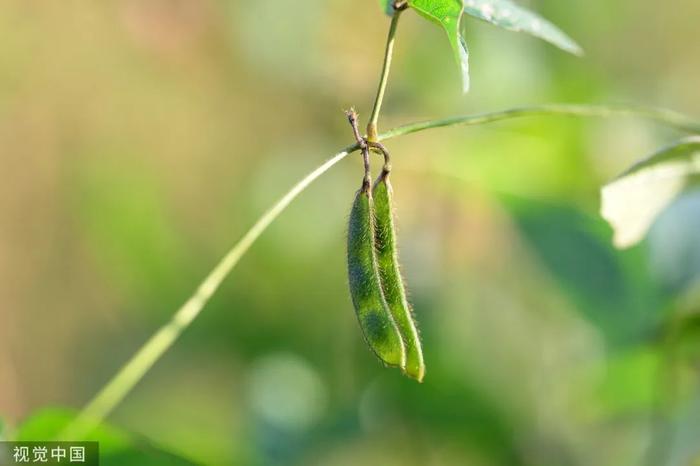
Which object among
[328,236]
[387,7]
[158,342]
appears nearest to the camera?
[158,342]

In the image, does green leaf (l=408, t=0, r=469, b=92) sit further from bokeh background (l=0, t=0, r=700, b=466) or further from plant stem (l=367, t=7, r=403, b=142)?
bokeh background (l=0, t=0, r=700, b=466)

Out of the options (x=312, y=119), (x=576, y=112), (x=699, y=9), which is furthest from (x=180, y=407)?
(x=699, y=9)

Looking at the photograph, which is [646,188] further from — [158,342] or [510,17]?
[158,342]

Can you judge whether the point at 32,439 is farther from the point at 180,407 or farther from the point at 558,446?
the point at 180,407

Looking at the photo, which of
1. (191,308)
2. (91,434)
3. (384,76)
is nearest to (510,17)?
(384,76)

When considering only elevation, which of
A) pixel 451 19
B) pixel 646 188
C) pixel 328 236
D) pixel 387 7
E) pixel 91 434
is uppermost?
pixel 328 236

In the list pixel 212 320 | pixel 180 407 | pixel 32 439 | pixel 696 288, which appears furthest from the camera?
pixel 180 407
